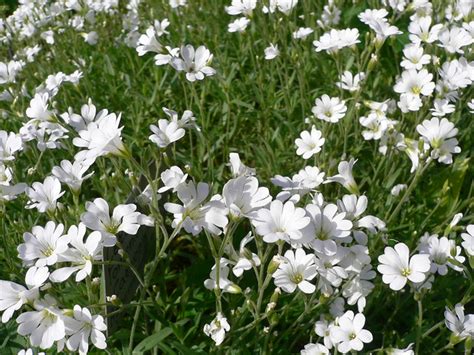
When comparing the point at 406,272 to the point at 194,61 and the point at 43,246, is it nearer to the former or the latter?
the point at 43,246

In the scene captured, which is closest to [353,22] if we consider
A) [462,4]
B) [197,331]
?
[462,4]

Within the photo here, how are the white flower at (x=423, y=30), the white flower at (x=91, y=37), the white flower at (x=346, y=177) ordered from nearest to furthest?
the white flower at (x=346, y=177) → the white flower at (x=423, y=30) → the white flower at (x=91, y=37)

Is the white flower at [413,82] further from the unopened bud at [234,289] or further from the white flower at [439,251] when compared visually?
the unopened bud at [234,289]

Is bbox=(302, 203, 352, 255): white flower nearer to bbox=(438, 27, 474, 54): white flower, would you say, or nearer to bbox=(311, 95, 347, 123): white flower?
bbox=(311, 95, 347, 123): white flower

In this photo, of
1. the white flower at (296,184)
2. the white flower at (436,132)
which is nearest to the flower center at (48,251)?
the white flower at (296,184)

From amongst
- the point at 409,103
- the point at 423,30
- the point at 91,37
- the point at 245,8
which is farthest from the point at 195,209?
the point at 91,37

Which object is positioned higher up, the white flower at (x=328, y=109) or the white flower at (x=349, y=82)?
the white flower at (x=349, y=82)

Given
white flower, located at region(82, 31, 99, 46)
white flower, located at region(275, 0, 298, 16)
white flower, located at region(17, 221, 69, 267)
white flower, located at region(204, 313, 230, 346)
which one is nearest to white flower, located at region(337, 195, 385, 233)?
white flower, located at region(204, 313, 230, 346)

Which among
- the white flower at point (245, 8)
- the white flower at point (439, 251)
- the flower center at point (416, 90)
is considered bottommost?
the white flower at point (439, 251)
